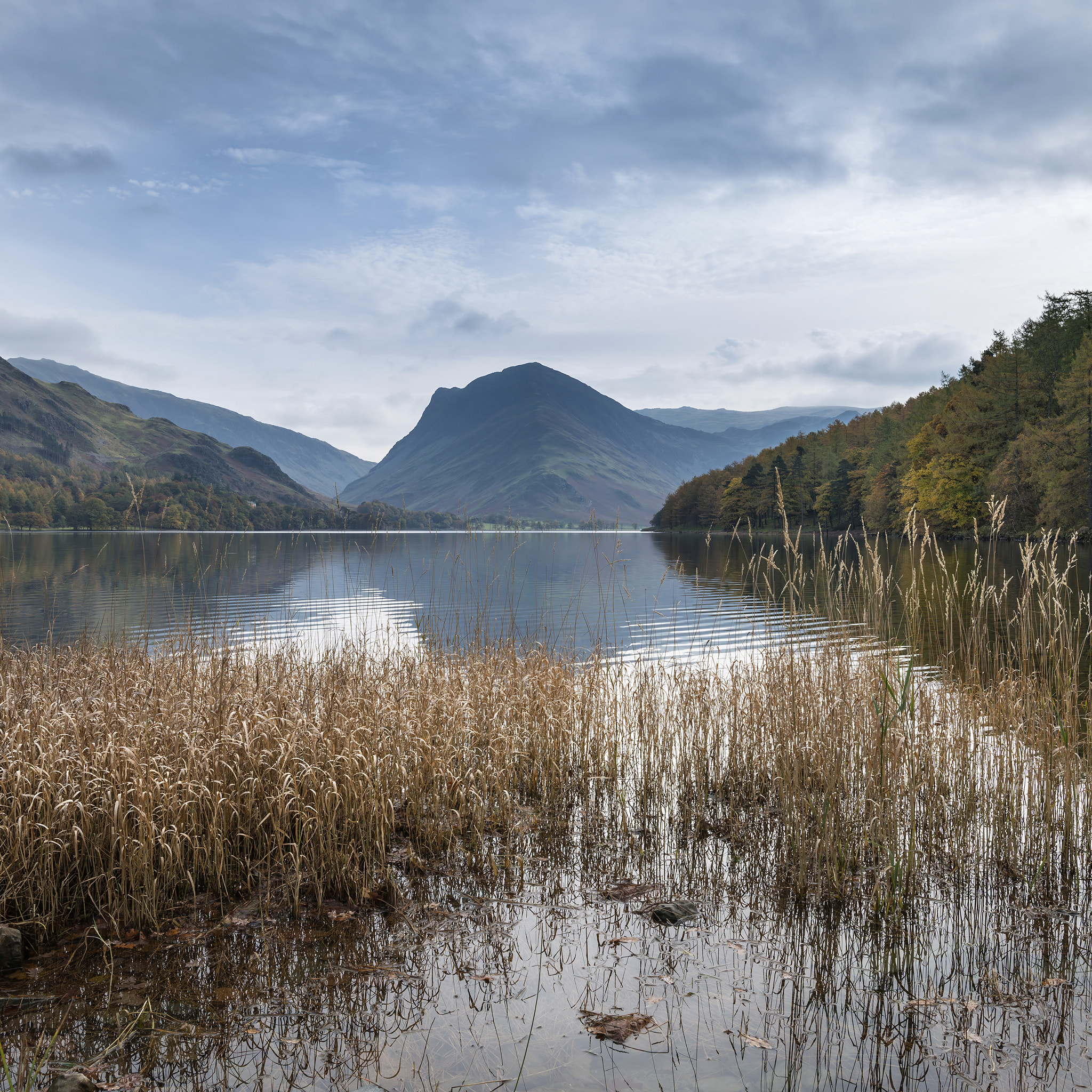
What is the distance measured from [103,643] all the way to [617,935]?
508 inches

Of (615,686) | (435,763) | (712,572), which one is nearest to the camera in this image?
(435,763)

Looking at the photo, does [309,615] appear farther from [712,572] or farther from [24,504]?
[24,504]

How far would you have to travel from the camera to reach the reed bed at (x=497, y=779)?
16.7 feet

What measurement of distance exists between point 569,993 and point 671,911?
108cm

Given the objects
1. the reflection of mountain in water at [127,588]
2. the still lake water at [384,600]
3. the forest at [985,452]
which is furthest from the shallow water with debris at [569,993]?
the forest at [985,452]

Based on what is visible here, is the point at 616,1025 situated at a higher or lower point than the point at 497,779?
lower

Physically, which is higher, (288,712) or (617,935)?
(288,712)

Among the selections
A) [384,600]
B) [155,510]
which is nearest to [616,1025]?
[155,510]

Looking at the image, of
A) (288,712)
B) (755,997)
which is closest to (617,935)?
(755,997)

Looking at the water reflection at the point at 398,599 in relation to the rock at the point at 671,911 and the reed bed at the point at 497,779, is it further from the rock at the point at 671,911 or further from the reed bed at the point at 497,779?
the rock at the point at 671,911

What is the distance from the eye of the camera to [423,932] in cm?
482

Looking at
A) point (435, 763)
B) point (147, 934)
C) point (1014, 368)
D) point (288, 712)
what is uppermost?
point (1014, 368)

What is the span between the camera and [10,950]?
4363 mm

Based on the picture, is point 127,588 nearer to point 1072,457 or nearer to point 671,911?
point 671,911
